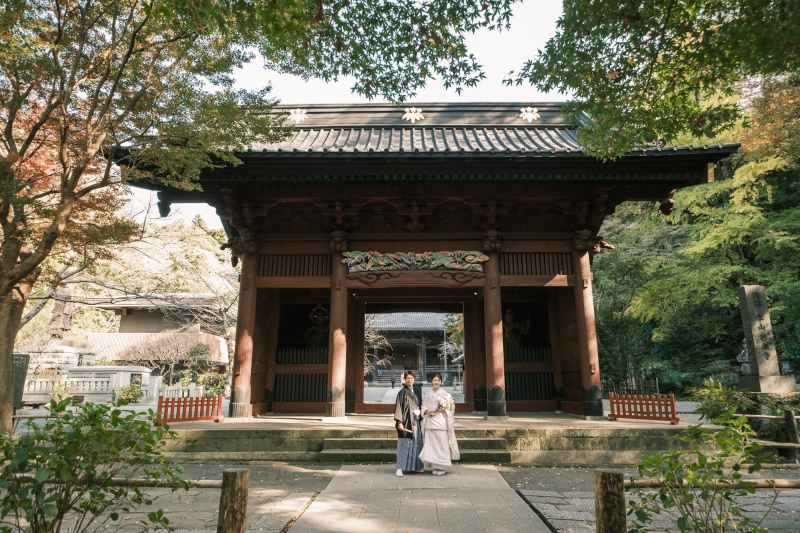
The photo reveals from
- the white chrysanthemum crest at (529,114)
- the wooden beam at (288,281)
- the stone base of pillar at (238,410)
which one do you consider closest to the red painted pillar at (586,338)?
the white chrysanthemum crest at (529,114)

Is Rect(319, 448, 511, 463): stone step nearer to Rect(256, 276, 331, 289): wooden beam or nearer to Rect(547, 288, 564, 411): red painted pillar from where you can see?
Rect(256, 276, 331, 289): wooden beam

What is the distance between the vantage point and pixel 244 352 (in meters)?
8.69

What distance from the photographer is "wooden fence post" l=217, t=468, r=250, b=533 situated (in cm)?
299

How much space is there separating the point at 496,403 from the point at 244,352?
194 inches

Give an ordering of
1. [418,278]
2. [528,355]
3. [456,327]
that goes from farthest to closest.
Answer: [456,327] < [528,355] < [418,278]

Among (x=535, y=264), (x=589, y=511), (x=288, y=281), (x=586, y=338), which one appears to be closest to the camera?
(x=589, y=511)

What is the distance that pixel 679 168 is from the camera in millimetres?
8148

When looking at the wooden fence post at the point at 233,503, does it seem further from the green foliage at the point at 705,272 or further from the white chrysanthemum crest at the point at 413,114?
the green foliage at the point at 705,272

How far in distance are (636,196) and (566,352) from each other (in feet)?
12.0

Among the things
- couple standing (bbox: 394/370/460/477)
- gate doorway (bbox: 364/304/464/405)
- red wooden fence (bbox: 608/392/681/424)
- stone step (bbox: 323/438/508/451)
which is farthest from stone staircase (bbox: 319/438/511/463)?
gate doorway (bbox: 364/304/464/405)

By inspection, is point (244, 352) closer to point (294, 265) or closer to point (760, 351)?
point (294, 265)

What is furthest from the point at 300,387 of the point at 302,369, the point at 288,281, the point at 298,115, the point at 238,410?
the point at 298,115

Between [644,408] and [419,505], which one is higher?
[644,408]

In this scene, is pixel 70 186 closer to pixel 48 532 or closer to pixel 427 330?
pixel 48 532
